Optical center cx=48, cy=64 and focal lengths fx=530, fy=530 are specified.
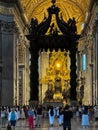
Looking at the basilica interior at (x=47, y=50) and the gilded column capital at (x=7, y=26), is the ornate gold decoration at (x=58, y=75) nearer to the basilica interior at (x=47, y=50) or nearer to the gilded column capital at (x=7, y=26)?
the basilica interior at (x=47, y=50)

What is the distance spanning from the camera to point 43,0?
69062 mm

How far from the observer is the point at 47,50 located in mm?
43312

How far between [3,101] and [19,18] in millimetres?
12917

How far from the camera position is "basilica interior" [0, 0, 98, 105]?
41.1 m

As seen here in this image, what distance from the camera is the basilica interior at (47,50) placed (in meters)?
41.1

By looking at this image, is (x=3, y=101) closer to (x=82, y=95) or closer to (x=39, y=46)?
(x=39, y=46)

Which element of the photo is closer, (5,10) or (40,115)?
(40,115)

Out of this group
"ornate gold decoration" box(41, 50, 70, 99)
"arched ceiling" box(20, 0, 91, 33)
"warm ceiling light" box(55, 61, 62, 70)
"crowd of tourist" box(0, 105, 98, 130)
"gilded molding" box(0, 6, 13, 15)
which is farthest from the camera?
"warm ceiling light" box(55, 61, 62, 70)

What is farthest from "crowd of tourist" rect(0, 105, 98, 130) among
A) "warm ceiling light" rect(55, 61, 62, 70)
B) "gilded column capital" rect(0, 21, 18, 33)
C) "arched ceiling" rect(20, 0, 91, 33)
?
"warm ceiling light" rect(55, 61, 62, 70)

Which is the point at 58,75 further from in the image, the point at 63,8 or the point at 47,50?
the point at 47,50

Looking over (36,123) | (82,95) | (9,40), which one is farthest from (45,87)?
(36,123)

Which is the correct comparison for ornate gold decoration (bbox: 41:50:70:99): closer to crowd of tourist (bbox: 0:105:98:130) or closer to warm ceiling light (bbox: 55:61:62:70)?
warm ceiling light (bbox: 55:61:62:70)

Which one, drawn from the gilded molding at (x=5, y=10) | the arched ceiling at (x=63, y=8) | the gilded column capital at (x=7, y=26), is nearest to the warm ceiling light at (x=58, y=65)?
the arched ceiling at (x=63, y=8)


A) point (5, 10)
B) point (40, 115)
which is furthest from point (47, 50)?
point (40, 115)
